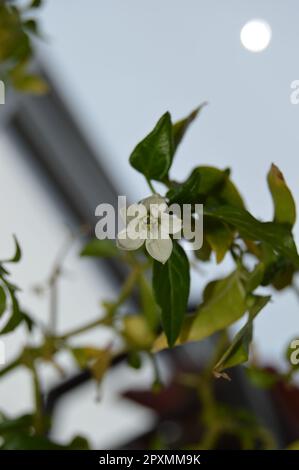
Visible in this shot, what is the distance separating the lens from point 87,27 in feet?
3.30

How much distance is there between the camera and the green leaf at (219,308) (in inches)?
14.8

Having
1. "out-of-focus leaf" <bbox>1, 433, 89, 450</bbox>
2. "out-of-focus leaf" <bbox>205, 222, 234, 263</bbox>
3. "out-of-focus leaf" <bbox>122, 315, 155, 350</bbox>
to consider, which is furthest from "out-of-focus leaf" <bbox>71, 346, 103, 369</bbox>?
"out-of-focus leaf" <bbox>205, 222, 234, 263</bbox>

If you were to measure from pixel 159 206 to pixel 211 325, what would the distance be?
0.09m

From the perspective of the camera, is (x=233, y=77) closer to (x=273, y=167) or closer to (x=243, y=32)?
(x=243, y=32)

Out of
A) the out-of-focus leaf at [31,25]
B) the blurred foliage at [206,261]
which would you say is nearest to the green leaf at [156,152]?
the blurred foliage at [206,261]

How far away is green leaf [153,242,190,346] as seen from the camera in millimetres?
311

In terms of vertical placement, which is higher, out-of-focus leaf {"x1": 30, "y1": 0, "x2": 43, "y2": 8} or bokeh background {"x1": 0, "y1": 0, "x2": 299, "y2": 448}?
out-of-focus leaf {"x1": 30, "y1": 0, "x2": 43, "y2": 8}

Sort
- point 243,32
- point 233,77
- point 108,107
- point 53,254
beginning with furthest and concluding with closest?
1. point 53,254
2. point 108,107
3. point 233,77
4. point 243,32

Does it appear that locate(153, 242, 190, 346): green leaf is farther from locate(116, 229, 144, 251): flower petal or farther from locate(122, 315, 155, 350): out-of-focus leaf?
locate(122, 315, 155, 350): out-of-focus leaf

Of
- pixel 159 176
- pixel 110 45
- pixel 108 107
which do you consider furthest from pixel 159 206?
pixel 108 107

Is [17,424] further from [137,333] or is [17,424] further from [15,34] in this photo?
[15,34]

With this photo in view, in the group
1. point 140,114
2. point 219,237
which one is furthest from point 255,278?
point 140,114

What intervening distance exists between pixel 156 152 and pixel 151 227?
0.03 m

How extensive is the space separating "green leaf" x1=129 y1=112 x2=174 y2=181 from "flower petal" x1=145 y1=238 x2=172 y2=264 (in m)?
0.03
